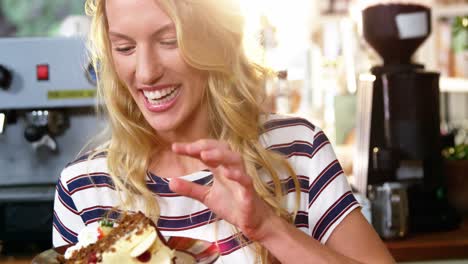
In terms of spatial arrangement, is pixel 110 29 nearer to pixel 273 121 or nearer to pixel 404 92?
pixel 273 121

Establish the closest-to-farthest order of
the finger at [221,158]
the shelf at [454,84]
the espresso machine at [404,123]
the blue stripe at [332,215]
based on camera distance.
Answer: the finger at [221,158]
the blue stripe at [332,215]
the espresso machine at [404,123]
the shelf at [454,84]

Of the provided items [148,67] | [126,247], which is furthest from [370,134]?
[126,247]

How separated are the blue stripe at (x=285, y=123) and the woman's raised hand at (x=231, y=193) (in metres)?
0.40

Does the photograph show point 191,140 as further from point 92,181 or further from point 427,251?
point 427,251

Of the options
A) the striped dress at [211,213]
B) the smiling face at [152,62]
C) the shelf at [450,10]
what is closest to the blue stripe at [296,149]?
the striped dress at [211,213]

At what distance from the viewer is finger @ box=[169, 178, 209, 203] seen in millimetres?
1041

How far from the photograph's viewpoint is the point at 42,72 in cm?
198

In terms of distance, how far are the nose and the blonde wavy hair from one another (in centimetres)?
9

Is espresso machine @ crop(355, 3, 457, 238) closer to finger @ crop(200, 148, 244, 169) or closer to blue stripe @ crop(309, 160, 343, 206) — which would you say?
blue stripe @ crop(309, 160, 343, 206)

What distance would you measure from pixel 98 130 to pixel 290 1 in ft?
6.49

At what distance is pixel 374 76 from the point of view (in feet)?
7.14

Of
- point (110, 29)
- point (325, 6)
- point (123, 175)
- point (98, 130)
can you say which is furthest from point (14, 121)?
point (325, 6)

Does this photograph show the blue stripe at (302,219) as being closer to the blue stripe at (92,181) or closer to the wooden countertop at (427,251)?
the blue stripe at (92,181)

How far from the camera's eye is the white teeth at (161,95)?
1280 millimetres
